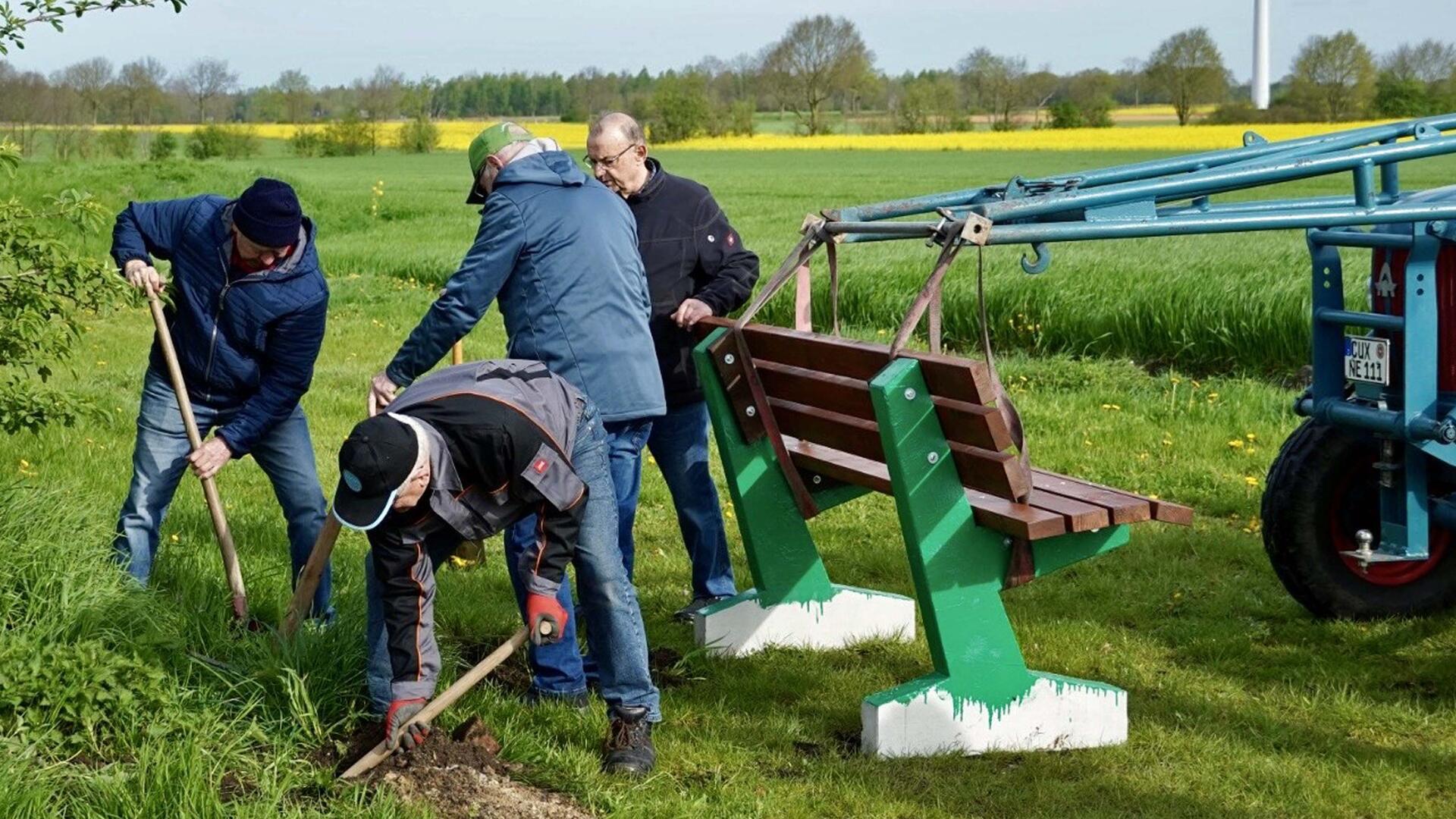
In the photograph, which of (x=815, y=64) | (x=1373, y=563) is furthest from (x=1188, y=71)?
(x=1373, y=563)

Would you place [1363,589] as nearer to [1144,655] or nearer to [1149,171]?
[1144,655]

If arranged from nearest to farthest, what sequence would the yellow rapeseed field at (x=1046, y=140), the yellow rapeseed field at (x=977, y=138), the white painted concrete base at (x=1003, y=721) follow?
the white painted concrete base at (x=1003, y=721)
the yellow rapeseed field at (x=1046, y=140)
the yellow rapeseed field at (x=977, y=138)

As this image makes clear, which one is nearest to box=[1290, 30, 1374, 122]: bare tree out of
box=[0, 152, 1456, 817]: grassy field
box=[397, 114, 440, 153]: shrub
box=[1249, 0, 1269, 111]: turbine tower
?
box=[1249, 0, 1269, 111]: turbine tower

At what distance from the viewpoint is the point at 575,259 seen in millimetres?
4801

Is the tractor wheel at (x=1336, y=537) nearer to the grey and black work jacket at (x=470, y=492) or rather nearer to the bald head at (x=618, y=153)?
the bald head at (x=618, y=153)

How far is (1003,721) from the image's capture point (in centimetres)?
464

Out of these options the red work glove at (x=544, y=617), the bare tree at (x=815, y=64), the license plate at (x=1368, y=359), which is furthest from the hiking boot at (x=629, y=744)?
the bare tree at (x=815, y=64)

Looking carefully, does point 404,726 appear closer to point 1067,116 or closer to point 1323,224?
point 1323,224

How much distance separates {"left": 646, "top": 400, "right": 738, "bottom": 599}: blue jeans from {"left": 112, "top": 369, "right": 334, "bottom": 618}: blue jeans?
4.14 feet

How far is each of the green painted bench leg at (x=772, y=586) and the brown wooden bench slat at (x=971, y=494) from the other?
0.66 feet

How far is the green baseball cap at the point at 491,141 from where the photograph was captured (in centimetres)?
500

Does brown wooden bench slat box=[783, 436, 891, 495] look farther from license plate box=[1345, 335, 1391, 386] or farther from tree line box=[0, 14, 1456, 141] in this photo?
tree line box=[0, 14, 1456, 141]

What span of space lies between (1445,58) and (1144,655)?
210ft

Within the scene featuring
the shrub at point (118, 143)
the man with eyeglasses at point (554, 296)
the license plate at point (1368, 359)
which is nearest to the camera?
the man with eyeglasses at point (554, 296)
